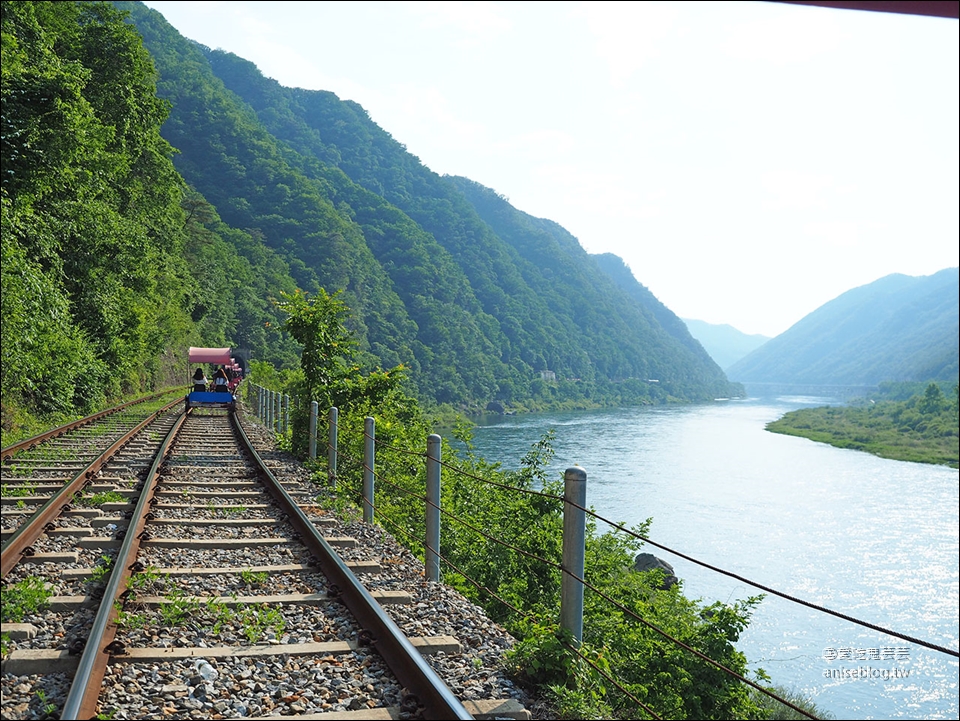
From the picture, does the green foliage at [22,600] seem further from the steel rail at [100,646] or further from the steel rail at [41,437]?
the steel rail at [41,437]

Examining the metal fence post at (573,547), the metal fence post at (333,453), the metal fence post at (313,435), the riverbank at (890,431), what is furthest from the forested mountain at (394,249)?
the metal fence post at (573,547)

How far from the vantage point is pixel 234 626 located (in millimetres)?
4559

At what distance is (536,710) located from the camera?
375 centimetres

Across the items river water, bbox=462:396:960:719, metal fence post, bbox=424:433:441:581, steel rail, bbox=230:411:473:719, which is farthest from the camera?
river water, bbox=462:396:960:719

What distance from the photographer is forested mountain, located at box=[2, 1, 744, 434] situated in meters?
19.4

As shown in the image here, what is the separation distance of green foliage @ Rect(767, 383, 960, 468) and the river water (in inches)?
603

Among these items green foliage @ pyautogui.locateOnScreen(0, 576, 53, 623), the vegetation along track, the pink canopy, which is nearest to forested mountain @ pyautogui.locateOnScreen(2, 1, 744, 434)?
the pink canopy

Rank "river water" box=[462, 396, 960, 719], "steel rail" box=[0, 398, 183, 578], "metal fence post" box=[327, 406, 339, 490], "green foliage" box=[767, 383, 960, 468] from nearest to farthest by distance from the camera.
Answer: "steel rail" box=[0, 398, 183, 578], "metal fence post" box=[327, 406, 339, 490], "river water" box=[462, 396, 960, 719], "green foliage" box=[767, 383, 960, 468]

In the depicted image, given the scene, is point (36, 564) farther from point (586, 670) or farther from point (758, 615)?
point (758, 615)

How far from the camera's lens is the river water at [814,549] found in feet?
76.5

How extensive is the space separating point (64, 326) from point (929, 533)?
4034 centimetres

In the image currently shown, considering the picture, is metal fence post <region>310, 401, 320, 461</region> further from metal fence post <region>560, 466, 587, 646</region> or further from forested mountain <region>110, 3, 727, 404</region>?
forested mountain <region>110, 3, 727, 404</region>

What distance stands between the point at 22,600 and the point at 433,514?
3003 millimetres

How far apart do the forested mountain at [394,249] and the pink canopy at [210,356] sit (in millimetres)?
51597
